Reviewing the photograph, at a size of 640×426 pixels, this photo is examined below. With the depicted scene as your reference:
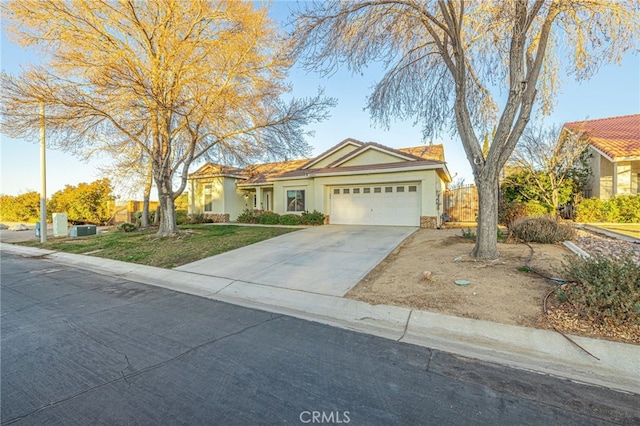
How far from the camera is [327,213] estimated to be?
18719 mm

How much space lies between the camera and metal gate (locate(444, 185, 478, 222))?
1981cm

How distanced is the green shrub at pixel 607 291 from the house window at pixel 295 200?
640 inches

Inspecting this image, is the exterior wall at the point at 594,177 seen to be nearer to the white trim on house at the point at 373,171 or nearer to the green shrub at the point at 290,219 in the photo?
the white trim on house at the point at 373,171

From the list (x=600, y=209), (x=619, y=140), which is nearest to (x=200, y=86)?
(x=600, y=209)

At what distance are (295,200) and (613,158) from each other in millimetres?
16459

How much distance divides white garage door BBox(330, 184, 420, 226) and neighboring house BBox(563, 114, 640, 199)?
29.3ft

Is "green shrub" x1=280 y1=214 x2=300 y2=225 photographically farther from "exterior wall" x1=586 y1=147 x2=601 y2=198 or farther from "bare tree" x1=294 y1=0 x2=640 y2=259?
"exterior wall" x1=586 y1=147 x2=601 y2=198

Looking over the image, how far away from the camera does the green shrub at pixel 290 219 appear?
18.5 meters

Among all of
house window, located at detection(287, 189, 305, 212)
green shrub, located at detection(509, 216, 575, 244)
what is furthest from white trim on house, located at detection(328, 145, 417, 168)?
green shrub, located at detection(509, 216, 575, 244)

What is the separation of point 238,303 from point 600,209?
16798mm

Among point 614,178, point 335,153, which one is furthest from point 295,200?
point 614,178

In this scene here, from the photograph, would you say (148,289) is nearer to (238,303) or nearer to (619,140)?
(238,303)

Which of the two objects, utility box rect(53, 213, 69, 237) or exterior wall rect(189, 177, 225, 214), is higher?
exterior wall rect(189, 177, 225, 214)

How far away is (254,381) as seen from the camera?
10.2 ft
